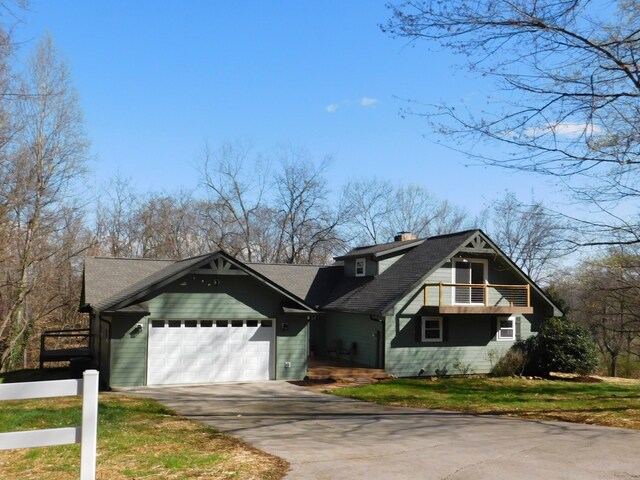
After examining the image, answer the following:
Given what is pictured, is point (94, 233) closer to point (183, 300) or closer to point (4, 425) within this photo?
point (183, 300)

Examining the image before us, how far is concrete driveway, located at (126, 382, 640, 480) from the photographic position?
7672 millimetres

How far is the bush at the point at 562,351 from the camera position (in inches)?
967

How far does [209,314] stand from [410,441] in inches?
436

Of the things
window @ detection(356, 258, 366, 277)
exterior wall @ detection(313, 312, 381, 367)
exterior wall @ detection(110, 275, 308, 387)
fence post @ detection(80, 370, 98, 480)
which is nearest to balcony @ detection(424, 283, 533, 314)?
exterior wall @ detection(313, 312, 381, 367)

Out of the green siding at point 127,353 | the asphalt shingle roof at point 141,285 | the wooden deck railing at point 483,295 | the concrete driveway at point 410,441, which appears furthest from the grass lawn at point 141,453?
the wooden deck railing at point 483,295

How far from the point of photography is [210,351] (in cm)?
1975

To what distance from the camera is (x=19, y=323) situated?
2792cm

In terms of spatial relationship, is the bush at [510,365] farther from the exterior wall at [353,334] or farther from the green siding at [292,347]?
the green siding at [292,347]

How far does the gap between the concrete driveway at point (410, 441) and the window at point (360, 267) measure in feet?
38.6

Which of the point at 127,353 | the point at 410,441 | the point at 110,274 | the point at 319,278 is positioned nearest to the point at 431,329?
the point at 319,278

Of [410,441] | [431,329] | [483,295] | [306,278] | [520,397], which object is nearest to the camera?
[410,441]

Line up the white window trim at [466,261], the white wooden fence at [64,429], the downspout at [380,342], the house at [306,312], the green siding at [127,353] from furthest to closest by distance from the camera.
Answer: the white window trim at [466,261], the downspout at [380,342], the house at [306,312], the green siding at [127,353], the white wooden fence at [64,429]

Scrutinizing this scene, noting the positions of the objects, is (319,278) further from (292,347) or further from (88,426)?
(88,426)

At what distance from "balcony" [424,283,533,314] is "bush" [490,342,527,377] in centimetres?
189
